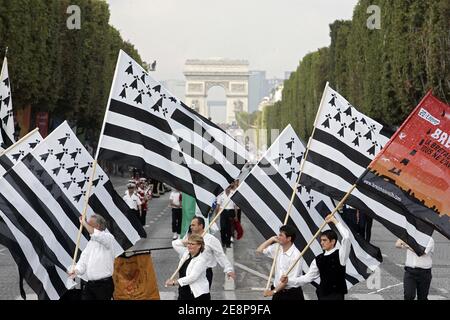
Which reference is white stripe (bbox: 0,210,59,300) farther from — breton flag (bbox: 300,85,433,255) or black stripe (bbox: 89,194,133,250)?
breton flag (bbox: 300,85,433,255)

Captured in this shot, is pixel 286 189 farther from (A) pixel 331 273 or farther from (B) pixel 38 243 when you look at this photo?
(B) pixel 38 243

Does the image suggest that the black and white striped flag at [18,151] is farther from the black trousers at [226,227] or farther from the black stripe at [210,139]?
the black trousers at [226,227]

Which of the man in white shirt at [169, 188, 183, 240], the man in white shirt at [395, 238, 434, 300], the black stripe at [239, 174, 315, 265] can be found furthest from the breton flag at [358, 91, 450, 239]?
the man in white shirt at [169, 188, 183, 240]

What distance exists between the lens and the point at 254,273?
20531 mm

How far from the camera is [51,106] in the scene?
189 ft

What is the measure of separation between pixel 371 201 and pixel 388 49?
43713mm

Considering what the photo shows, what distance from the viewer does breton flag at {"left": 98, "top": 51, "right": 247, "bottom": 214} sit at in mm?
12719

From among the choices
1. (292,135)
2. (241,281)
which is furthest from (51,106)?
(292,135)

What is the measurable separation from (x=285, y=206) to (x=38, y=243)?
10.5 feet

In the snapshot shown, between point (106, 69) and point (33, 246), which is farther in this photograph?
point (106, 69)

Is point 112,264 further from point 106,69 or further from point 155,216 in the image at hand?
point 106,69

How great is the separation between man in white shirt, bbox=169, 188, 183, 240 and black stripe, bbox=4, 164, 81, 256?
14.4 meters

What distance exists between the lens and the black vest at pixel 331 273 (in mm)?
11391

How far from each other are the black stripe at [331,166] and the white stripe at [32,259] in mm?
3264
